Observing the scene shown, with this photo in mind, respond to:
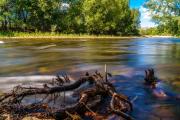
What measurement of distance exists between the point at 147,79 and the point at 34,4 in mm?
76132

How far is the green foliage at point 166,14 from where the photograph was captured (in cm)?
5384

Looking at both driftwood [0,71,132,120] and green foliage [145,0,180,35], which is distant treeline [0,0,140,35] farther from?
driftwood [0,71,132,120]

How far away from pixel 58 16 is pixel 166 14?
133ft

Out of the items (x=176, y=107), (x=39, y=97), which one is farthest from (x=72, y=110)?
(x=176, y=107)

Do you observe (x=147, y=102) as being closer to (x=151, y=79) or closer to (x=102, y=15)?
(x=151, y=79)

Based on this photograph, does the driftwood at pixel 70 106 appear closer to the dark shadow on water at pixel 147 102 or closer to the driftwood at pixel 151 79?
the dark shadow on water at pixel 147 102

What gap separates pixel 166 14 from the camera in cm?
5569

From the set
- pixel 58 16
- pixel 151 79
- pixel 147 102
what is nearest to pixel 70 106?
pixel 147 102

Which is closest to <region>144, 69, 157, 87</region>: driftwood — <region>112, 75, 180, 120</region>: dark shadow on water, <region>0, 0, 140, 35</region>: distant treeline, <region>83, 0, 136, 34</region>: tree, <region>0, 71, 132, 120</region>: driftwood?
<region>112, 75, 180, 120</region>: dark shadow on water

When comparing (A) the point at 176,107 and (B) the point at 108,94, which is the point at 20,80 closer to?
(B) the point at 108,94

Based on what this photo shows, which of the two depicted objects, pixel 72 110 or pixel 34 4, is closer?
pixel 72 110

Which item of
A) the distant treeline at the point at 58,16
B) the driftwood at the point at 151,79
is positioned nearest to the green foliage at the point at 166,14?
the distant treeline at the point at 58,16

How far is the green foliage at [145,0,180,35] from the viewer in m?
53.8

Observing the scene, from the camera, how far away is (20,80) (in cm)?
1410
